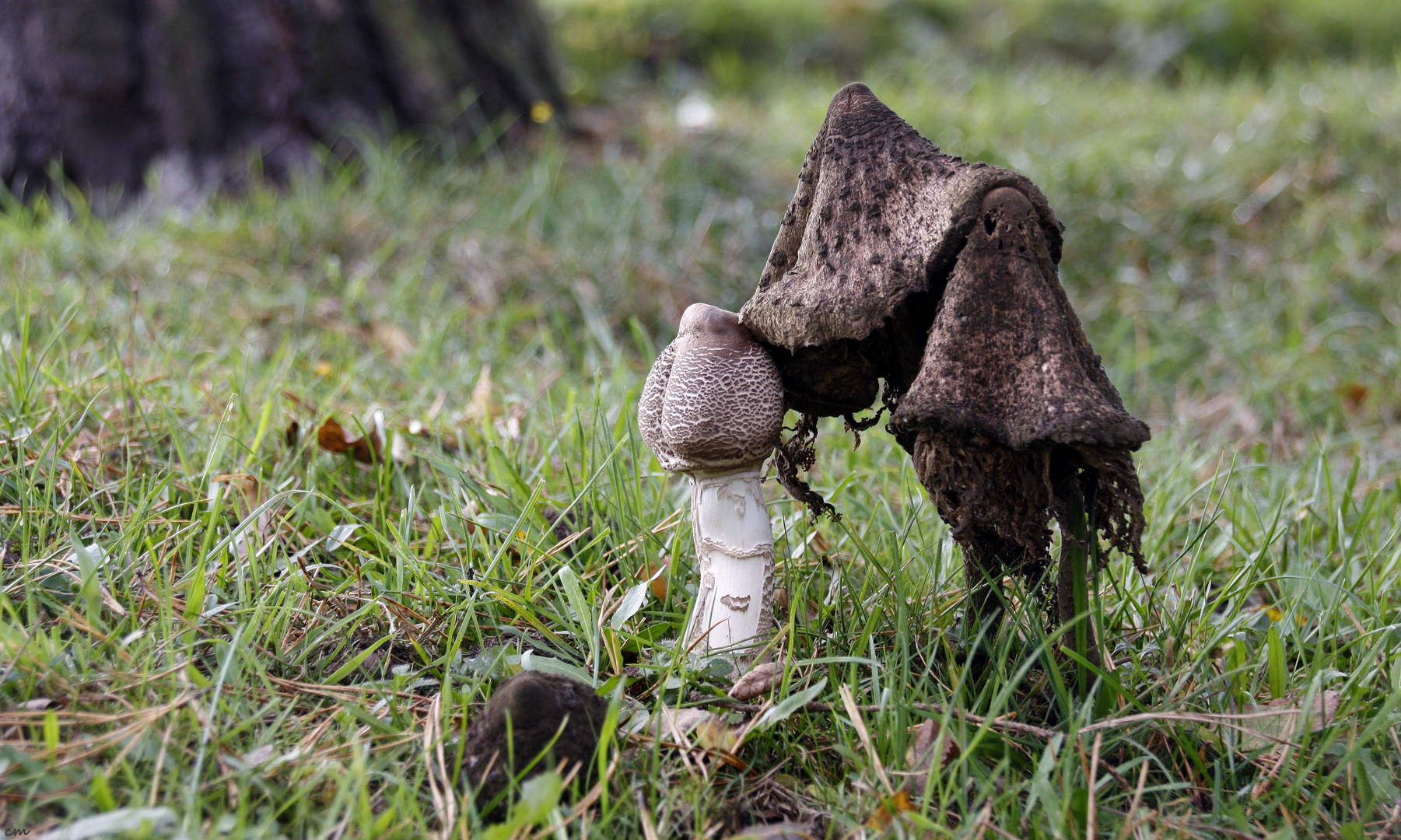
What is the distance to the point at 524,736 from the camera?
→ 1.64m

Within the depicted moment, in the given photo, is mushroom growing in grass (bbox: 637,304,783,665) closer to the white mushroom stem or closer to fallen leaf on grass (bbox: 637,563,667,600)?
the white mushroom stem


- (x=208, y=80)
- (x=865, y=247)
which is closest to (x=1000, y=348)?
(x=865, y=247)

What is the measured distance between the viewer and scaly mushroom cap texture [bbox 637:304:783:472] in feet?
6.17

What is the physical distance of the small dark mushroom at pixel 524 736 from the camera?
1628 millimetres

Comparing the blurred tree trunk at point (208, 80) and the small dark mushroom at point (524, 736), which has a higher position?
the blurred tree trunk at point (208, 80)

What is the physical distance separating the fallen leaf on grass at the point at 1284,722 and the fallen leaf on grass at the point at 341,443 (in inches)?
90.5

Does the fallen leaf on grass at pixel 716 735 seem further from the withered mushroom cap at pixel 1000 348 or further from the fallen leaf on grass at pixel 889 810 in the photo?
the withered mushroom cap at pixel 1000 348

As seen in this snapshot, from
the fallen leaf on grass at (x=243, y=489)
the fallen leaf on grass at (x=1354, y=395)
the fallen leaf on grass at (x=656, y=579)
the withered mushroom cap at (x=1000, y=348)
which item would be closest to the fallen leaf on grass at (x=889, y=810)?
the withered mushroom cap at (x=1000, y=348)

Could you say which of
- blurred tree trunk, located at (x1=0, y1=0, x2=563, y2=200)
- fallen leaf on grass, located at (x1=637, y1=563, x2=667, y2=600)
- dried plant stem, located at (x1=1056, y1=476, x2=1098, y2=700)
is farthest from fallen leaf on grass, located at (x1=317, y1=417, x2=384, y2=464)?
blurred tree trunk, located at (x1=0, y1=0, x2=563, y2=200)

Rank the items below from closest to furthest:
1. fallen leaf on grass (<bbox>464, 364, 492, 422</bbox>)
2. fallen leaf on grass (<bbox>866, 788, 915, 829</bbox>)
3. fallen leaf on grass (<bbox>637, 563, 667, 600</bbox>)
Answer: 1. fallen leaf on grass (<bbox>866, 788, 915, 829</bbox>)
2. fallen leaf on grass (<bbox>637, 563, 667, 600</bbox>)
3. fallen leaf on grass (<bbox>464, 364, 492, 422</bbox>)

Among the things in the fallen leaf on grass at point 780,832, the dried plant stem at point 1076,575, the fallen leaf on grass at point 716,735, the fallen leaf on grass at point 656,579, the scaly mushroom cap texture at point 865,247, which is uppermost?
the scaly mushroom cap texture at point 865,247

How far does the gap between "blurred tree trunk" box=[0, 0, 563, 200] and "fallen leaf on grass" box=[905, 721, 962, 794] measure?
15.8 ft

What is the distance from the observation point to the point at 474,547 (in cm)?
230

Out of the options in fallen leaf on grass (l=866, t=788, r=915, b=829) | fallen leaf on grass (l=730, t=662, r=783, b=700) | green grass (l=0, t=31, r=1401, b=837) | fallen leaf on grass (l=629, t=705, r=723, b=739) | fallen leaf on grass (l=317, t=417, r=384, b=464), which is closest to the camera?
fallen leaf on grass (l=866, t=788, r=915, b=829)
